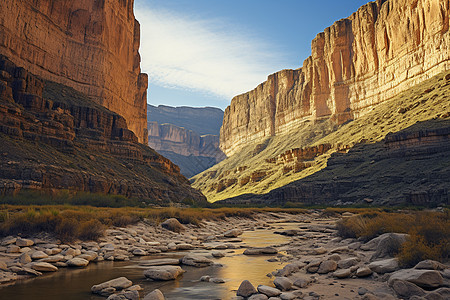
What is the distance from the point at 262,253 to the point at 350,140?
77492mm

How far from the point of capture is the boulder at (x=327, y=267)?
27.4 ft

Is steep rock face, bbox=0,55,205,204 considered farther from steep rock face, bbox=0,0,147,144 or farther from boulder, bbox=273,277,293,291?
boulder, bbox=273,277,293,291

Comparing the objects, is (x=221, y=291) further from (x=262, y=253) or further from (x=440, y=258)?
(x=262, y=253)

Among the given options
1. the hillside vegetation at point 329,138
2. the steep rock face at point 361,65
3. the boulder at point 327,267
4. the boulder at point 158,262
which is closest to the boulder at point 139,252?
the boulder at point 158,262

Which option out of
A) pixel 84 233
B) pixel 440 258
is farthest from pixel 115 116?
pixel 440 258

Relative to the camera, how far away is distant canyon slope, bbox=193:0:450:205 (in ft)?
186

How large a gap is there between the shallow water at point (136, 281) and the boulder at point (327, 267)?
53.5 inches

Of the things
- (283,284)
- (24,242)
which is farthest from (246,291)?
(24,242)

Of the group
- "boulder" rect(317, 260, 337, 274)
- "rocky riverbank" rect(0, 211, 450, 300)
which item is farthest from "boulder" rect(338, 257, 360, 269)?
"boulder" rect(317, 260, 337, 274)

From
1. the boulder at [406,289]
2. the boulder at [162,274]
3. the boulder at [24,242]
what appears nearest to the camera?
the boulder at [406,289]

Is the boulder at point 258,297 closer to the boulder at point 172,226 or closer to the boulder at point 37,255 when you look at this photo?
the boulder at point 37,255

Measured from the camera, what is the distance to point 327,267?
8414 mm

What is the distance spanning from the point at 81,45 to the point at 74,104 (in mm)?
23271

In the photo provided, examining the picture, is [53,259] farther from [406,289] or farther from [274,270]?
[406,289]
